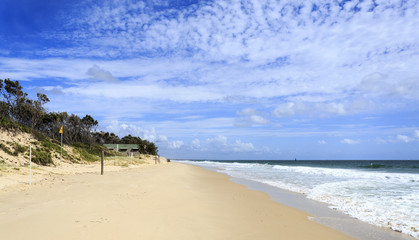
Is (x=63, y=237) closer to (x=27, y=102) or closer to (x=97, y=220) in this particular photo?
(x=97, y=220)

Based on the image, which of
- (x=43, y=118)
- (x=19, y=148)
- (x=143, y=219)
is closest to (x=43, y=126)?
(x=43, y=118)

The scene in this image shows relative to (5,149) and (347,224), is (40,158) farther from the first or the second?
(347,224)

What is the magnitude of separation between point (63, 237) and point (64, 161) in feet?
88.6

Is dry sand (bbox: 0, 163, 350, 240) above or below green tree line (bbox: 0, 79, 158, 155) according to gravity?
below

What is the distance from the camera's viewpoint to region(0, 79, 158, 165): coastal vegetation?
1022 inches

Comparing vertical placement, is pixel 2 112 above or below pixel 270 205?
above

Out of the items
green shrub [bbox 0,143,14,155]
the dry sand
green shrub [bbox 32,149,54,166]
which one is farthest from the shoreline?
green shrub [bbox 0,143,14,155]

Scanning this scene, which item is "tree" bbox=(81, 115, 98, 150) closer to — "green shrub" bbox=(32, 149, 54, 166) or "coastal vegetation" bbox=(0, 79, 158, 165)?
"coastal vegetation" bbox=(0, 79, 158, 165)

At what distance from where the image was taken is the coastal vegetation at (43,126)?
2595 cm

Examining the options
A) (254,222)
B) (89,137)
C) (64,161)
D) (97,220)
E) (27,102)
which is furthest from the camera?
(89,137)

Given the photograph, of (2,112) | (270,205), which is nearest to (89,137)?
(2,112)

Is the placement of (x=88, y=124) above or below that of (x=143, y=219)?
above

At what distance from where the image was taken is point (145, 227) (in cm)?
639

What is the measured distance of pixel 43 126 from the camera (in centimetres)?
5197
